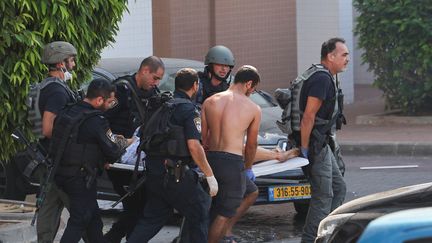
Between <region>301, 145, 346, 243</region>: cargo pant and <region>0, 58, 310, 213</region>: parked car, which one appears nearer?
<region>301, 145, 346, 243</region>: cargo pant

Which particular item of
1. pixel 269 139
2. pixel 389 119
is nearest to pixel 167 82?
pixel 269 139

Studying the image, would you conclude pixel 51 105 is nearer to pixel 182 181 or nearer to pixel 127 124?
pixel 127 124

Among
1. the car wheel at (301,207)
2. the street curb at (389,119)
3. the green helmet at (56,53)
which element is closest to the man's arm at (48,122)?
the green helmet at (56,53)

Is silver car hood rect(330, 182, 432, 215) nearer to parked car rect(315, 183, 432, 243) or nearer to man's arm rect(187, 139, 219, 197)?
parked car rect(315, 183, 432, 243)

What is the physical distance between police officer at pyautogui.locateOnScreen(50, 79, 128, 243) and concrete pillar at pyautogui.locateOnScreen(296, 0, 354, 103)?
13660mm

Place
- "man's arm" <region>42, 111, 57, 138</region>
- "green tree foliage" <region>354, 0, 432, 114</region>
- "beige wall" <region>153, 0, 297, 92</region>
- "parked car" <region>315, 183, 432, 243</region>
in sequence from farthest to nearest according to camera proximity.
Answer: "beige wall" <region>153, 0, 297, 92</region> < "green tree foliage" <region>354, 0, 432, 114</region> < "man's arm" <region>42, 111, 57, 138</region> < "parked car" <region>315, 183, 432, 243</region>

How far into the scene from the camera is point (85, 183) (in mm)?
8047

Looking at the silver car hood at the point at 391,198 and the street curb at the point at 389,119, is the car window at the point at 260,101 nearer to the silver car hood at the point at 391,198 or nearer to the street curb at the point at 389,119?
the street curb at the point at 389,119

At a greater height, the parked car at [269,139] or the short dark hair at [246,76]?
the short dark hair at [246,76]

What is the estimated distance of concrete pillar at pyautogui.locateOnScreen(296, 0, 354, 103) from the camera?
21.3 meters

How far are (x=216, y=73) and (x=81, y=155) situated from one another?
2.08 metres

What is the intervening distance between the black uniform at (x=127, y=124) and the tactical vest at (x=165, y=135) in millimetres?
701

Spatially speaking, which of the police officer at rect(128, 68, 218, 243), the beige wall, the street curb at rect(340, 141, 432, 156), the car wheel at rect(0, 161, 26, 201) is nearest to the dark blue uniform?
the police officer at rect(128, 68, 218, 243)

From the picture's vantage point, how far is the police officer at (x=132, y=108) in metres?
8.85
